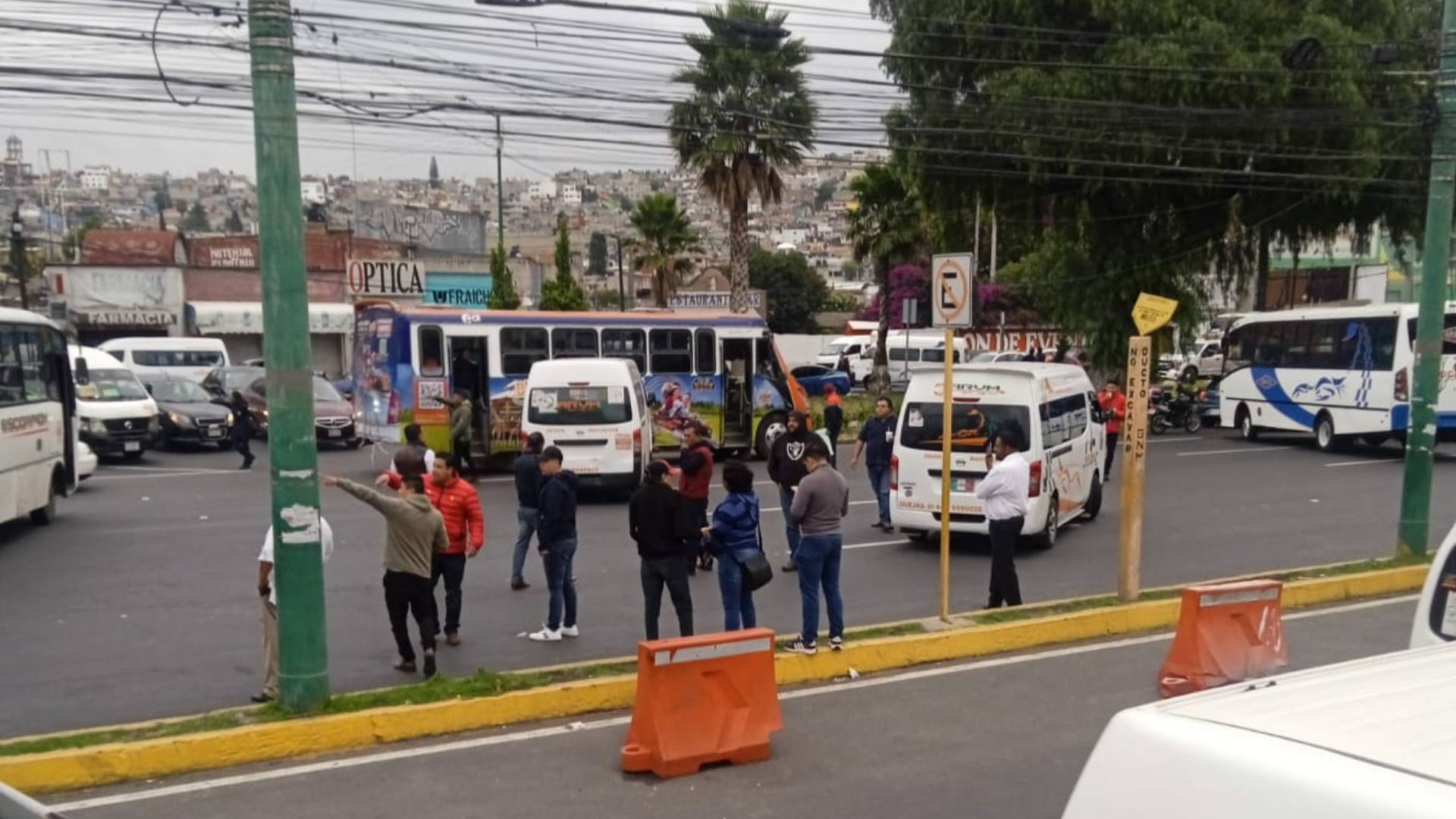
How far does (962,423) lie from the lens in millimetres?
13688

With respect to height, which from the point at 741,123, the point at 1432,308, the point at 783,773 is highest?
the point at 741,123

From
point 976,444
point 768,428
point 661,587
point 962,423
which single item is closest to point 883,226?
point 768,428

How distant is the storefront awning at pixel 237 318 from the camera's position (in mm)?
44594

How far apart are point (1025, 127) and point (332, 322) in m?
31.2

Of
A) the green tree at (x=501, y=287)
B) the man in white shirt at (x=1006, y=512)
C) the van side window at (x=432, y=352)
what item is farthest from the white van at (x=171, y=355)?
the man in white shirt at (x=1006, y=512)

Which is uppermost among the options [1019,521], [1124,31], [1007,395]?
[1124,31]

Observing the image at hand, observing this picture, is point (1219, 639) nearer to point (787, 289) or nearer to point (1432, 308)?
point (1432, 308)

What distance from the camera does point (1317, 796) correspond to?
1.78 meters

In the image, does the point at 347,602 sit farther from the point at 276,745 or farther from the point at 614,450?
the point at 614,450

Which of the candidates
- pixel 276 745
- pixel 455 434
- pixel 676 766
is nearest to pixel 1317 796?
pixel 676 766

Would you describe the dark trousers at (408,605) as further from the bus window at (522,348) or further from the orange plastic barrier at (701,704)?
the bus window at (522,348)

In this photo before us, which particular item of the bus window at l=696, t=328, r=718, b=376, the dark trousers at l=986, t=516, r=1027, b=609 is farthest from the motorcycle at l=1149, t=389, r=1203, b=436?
the dark trousers at l=986, t=516, r=1027, b=609

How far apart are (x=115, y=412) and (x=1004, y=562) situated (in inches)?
724

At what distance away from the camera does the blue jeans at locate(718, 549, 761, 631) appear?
8.80m
